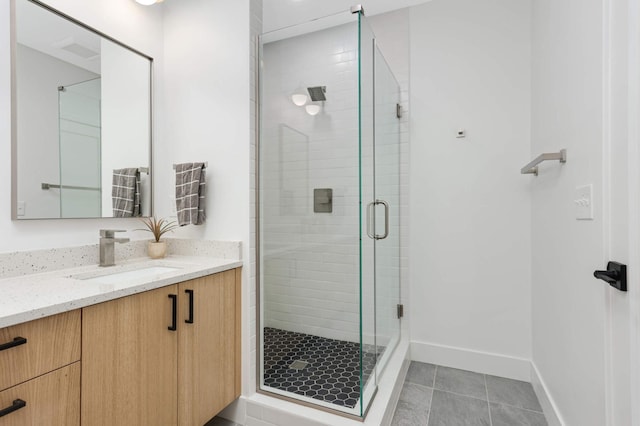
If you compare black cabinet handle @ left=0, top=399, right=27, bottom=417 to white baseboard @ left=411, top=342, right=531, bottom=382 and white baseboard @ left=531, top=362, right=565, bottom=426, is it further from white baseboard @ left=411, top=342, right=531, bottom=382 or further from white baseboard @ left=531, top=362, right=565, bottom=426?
white baseboard @ left=411, top=342, right=531, bottom=382

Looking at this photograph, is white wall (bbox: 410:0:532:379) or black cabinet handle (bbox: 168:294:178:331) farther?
white wall (bbox: 410:0:532:379)

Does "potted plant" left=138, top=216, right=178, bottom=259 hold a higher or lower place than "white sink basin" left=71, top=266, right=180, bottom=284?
higher

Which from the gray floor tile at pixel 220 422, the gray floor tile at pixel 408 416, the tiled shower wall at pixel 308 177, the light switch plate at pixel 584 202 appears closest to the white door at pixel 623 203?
the light switch plate at pixel 584 202

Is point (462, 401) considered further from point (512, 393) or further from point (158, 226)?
point (158, 226)

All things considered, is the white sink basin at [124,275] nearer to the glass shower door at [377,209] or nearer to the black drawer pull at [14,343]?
the black drawer pull at [14,343]

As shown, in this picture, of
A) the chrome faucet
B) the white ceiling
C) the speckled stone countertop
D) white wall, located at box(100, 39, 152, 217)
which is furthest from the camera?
the white ceiling

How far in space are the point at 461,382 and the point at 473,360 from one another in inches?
9.1

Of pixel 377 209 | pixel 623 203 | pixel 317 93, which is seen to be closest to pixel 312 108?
pixel 317 93

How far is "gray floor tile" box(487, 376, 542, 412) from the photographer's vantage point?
1.85 meters

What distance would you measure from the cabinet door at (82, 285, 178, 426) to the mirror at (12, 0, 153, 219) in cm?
70

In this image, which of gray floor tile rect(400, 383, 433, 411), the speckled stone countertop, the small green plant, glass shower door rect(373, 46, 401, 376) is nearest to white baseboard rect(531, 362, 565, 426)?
gray floor tile rect(400, 383, 433, 411)

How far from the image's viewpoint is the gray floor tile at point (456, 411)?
1690 mm

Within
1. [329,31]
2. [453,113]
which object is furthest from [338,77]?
[453,113]

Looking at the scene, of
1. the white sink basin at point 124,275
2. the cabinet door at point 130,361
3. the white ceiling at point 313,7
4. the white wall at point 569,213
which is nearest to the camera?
the cabinet door at point 130,361
